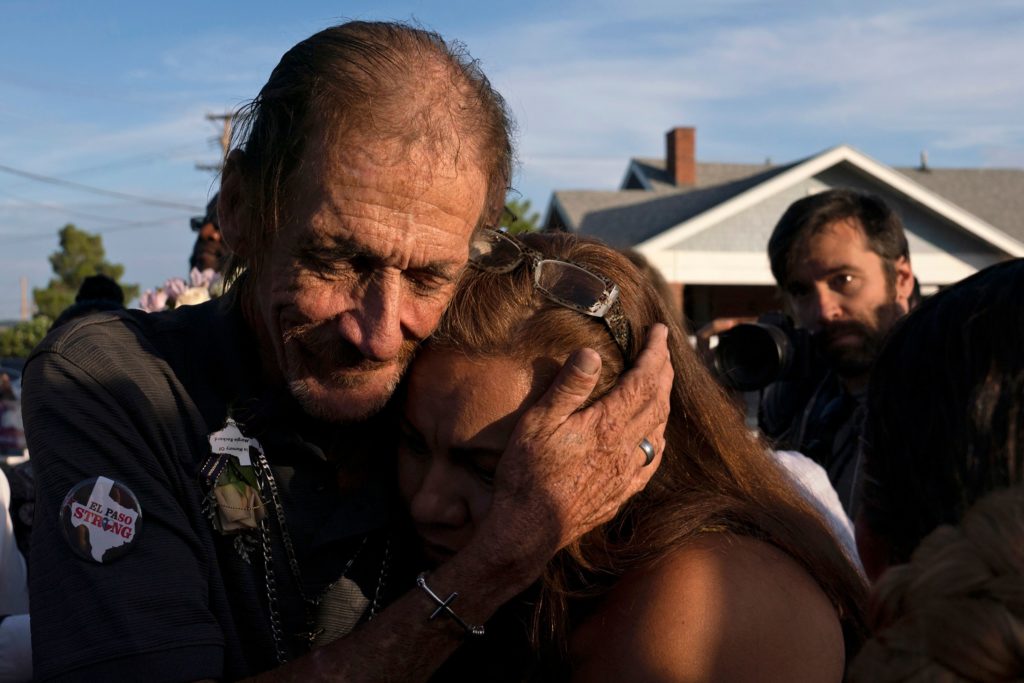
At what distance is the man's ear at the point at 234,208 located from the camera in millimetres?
2213

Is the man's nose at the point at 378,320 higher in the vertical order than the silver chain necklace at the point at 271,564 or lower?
higher

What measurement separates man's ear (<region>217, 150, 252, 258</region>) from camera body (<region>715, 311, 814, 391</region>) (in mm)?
2270

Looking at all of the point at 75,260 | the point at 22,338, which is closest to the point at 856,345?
the point at 22,338

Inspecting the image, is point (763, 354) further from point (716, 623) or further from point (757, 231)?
point (757, 231)

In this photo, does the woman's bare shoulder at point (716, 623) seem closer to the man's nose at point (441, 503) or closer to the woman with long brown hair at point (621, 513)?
the woman with long brown hair at point (621, 513)

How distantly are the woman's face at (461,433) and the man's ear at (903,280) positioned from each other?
277cm

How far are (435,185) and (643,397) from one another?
1.96 ft

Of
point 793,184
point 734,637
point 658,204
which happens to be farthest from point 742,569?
point 658,204

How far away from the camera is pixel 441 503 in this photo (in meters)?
2.04

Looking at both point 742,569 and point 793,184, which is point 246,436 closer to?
point 742,569

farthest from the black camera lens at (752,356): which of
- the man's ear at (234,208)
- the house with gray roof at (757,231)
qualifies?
the house with gray roof at (757,231)

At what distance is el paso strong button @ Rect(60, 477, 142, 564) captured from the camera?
1737 millimetres

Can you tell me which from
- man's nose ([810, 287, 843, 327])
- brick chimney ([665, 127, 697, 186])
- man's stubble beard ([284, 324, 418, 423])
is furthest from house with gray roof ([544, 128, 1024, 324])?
man's stubble beard ([284, 324, 418, 423])

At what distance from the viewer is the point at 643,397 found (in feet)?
6.54
